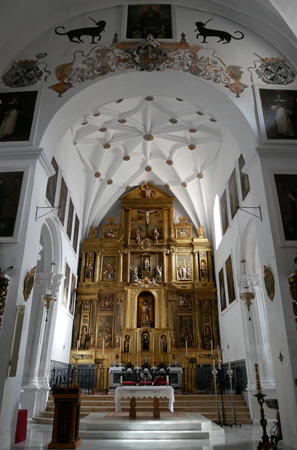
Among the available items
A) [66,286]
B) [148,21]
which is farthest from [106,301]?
[148,21]

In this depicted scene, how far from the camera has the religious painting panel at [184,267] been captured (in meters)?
19.3

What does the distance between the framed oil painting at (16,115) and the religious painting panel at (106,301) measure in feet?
36.6

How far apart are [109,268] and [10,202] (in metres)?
11.5

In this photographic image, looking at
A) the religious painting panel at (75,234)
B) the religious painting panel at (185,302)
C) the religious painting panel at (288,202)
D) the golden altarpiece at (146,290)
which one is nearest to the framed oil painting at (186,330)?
the golden altarpiece at (146,290)

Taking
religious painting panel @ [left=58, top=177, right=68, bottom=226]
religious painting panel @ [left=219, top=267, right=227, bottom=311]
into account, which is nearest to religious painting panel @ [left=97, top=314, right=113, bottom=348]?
religious painting panel @ [left=219, top=267, right=227, bottom=311]

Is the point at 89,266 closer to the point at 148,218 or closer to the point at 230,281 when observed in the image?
the point at 148,218

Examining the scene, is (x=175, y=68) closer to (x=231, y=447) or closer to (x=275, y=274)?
(x=275, y=274)

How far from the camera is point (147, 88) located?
438 inches

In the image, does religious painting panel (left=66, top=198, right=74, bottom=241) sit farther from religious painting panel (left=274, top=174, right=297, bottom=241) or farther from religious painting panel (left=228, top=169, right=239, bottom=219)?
religious painting panel (left=274, top=174, right=297, bottom=241)

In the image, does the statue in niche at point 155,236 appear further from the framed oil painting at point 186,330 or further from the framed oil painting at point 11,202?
the framed oil painting at point 11,202

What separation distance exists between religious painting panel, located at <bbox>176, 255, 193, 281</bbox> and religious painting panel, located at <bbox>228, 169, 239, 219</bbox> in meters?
5.57

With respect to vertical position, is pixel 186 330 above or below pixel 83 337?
above

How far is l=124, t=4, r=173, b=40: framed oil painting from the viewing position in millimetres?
10734

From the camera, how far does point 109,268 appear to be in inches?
766
